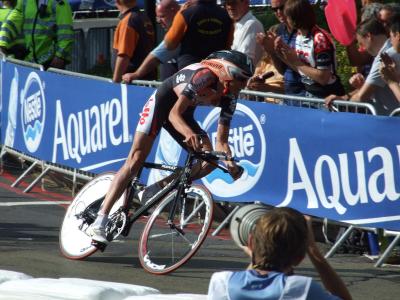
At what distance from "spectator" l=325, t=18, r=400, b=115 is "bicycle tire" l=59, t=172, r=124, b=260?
2025mm

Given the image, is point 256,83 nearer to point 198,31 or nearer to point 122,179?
point 198,31

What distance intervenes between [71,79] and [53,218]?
195 cm

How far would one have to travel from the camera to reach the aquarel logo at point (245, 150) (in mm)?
10523

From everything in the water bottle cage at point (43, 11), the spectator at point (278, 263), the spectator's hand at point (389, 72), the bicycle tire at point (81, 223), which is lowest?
the bicycle tire at point (81, 223)

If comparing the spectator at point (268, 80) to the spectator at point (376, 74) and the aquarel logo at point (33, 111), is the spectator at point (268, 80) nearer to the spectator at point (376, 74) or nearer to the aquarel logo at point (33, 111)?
the spectator at point (376, 74)

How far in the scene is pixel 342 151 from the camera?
9609 millimetres

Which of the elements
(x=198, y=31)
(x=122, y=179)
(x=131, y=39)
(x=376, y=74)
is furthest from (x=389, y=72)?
(x=131, y=39)

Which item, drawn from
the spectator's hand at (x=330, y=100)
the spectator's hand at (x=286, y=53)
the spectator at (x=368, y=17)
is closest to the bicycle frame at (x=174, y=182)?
the spectator's hand at (x=330, y=100)

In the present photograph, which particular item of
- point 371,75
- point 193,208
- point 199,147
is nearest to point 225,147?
point 199,147

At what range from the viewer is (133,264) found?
31.3 feet

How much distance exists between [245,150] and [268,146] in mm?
331

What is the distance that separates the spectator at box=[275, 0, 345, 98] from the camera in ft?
34.2

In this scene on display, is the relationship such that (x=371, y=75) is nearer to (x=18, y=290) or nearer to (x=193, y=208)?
(x=193, y=208)

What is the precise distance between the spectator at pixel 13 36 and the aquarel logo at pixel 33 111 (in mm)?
1306
